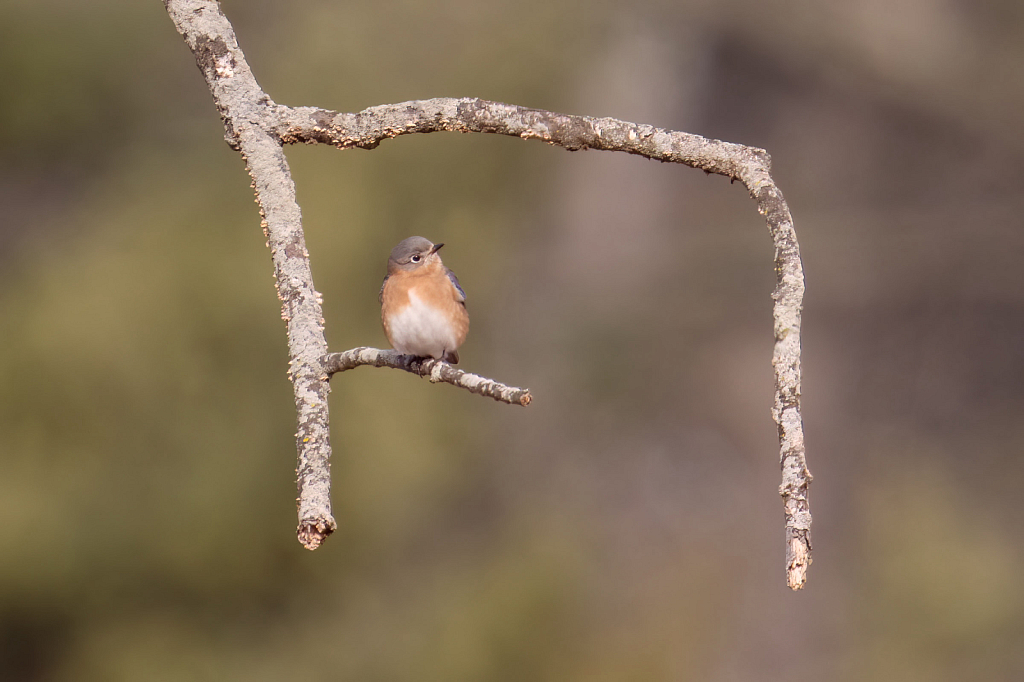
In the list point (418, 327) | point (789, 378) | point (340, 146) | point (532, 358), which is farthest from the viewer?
point (532, 358)

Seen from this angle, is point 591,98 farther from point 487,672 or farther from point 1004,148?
point 487,672

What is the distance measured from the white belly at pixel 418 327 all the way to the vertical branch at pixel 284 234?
229 centimetres

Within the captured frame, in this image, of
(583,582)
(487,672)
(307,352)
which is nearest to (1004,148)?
(583,582)

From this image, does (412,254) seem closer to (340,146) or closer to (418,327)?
(418,327)

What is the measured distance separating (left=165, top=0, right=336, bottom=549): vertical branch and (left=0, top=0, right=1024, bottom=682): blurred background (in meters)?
9.12

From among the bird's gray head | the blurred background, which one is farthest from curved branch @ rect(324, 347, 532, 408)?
the blurred background

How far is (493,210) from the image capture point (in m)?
13.9

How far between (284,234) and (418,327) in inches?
98.0

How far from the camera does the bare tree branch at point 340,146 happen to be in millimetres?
1650

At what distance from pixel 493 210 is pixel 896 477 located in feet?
25.4

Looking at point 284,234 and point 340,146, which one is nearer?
point 284,234

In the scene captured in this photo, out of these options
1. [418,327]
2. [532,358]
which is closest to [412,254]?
[418,327]

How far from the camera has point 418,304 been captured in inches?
175

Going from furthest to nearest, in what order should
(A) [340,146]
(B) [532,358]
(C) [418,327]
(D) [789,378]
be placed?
(B) [532,358] → (C) [418,327] → (A) [340,146] → (D) [789,378]
